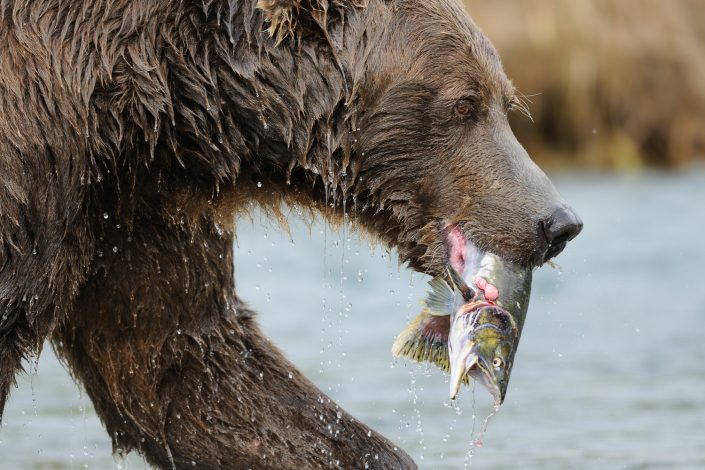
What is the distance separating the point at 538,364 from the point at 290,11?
4.95 meters

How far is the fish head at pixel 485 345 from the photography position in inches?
160

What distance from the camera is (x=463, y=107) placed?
13.8ft

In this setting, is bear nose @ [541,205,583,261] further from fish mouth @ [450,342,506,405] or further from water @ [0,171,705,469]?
water @ [0,171,705,469]

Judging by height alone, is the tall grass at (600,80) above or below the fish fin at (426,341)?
below

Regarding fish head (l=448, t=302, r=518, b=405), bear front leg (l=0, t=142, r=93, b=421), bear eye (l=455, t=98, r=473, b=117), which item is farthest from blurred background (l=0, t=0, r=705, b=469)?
bear front leg (l=0, t=142, r=93, b=421)

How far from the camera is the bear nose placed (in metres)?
4.02

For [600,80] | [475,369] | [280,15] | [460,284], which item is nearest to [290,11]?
[280,15]

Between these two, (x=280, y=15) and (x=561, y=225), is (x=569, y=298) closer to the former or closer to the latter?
(x=561, y=225)

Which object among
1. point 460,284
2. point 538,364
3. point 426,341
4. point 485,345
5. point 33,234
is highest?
point 33,234

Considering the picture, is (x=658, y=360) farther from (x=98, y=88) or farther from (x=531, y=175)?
(x=98, y=88)

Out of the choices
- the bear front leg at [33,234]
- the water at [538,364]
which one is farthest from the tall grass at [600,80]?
the bear front leg at [33,234]

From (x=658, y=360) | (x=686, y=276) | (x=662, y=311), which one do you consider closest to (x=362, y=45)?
(x=658, y=360)

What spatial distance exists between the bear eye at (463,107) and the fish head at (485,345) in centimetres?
60

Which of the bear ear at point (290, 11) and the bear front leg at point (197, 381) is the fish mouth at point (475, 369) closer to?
the bear front leg at point (197, 381)
